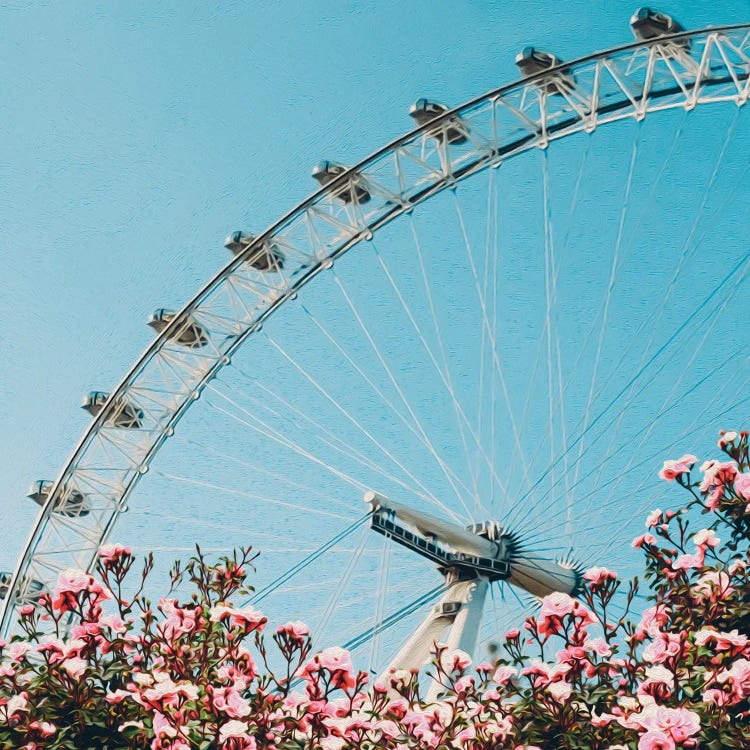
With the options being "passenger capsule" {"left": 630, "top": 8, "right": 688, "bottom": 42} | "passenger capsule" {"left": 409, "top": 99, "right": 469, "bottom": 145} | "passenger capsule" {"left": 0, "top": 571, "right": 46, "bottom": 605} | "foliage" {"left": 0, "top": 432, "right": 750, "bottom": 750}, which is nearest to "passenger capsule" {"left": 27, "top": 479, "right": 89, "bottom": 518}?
"passenger capsule" {"left": 0, "top": 571, "right": 46, "bottom": 605}

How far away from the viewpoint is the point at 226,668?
829cm

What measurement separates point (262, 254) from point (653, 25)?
7574 millimetres

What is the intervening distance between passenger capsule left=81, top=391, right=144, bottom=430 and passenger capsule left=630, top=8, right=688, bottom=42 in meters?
10.8

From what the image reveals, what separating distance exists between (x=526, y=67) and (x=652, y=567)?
12898 mm

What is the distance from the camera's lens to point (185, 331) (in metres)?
23.7

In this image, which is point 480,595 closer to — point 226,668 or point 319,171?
point 319,171

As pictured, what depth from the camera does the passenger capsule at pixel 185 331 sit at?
23.7m

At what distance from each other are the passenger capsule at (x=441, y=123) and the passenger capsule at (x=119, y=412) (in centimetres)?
723

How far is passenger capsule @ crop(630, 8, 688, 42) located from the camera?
738 inches

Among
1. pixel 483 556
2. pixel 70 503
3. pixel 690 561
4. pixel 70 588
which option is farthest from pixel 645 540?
pixel 70 503

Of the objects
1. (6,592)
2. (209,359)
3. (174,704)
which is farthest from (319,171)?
(174,704)

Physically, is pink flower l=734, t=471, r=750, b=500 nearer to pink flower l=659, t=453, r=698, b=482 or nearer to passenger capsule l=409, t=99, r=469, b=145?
pink flower l=659, t=453, r=698, b=482

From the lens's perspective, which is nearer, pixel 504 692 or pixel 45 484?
pixel 504 692

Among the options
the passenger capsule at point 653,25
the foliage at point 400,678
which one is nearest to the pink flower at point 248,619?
the foliage at point 400,678
